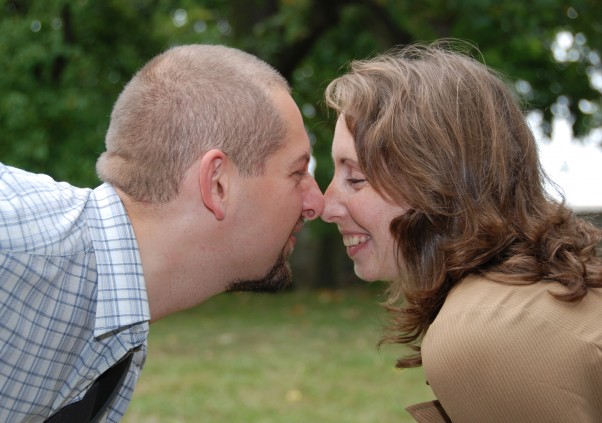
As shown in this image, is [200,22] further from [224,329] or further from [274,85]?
[274,85]

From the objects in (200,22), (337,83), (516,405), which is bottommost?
(200,22)

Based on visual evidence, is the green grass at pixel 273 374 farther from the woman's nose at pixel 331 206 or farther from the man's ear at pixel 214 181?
the man's ear at pixel 214 181

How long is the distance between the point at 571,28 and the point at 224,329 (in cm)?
620

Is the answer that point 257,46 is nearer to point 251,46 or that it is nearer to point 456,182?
point 251,46

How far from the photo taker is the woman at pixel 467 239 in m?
2.12

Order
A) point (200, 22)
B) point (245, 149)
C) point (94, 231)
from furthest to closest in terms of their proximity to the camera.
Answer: point (200, 22) < point (245, 149) < point (94, 231)

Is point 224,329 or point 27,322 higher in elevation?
point 27,322

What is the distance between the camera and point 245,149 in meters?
2.57

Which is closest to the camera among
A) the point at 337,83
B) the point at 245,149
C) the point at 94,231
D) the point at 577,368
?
the point at 577,368

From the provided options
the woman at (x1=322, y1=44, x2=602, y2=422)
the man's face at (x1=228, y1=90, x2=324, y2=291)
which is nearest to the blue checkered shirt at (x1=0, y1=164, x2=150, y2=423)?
the man's face at (x1=228, y1=90, x2=324, y2=291)

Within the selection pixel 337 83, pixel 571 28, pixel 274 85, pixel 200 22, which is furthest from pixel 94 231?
pixel 200 22

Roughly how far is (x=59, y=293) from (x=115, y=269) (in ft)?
0.51

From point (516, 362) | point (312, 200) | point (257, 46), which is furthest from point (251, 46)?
point (516, 362)

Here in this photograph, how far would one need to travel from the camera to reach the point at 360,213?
2.67 meters
